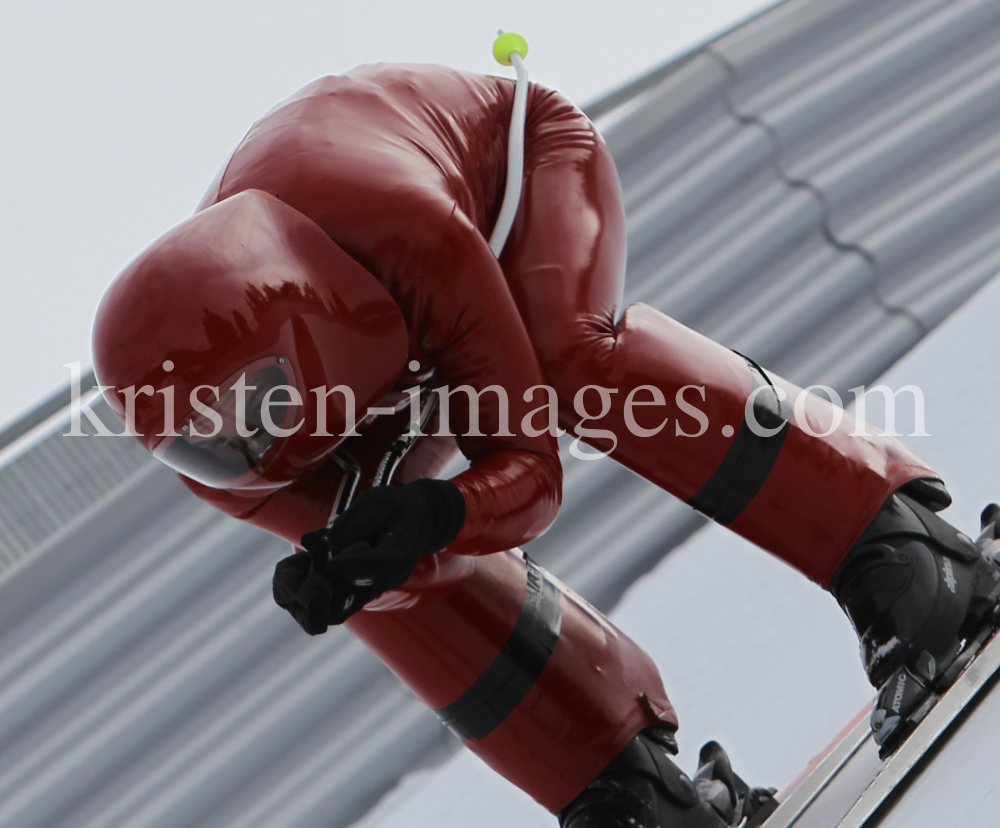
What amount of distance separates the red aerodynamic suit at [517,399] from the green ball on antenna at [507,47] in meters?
0.02

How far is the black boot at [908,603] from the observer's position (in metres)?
0.81

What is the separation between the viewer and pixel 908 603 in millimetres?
814

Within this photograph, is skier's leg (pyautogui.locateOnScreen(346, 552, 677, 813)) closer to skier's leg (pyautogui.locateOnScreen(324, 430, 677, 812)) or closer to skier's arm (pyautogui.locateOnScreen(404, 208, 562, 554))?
skier's leg (pyautogui.locateOnScreen(324, 430, 677, 812))

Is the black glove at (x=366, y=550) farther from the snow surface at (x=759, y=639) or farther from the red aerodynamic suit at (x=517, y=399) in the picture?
the snow surface at (x=759, y=639)

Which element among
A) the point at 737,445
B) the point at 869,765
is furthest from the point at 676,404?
the point at 869,765

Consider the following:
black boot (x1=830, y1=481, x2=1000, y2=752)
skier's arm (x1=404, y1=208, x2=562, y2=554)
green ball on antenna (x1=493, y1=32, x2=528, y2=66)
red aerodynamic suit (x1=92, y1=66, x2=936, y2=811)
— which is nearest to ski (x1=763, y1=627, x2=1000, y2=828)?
black boot (x1=830, y1=481, x2=1000, y2=752)

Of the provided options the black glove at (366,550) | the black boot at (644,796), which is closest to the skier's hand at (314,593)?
the black glove at (366,550)

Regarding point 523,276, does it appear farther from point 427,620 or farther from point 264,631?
point 264,631

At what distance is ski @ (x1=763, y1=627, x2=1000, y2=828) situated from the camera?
27.8 inches

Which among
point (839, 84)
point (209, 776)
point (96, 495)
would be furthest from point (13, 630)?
point (839, 84)

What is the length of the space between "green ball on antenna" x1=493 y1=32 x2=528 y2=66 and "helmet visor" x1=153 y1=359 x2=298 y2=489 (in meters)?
0.39

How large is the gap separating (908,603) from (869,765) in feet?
0.48

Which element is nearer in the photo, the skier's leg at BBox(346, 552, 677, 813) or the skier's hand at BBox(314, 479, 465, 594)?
the skier's hand at BBox(314, 479, 465, 594)

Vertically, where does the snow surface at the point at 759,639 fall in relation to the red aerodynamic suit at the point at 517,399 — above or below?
below
